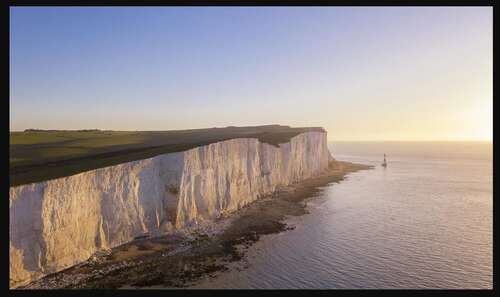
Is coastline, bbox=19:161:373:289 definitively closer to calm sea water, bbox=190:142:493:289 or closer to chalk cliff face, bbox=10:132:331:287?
chalk cliff face, bbox=10:132:331:287

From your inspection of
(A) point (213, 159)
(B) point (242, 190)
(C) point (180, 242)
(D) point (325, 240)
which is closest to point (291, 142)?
(B) point (242, 190)

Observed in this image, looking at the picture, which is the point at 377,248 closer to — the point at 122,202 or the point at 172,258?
the point at 172,258

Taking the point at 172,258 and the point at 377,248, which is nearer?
the point at 172,258

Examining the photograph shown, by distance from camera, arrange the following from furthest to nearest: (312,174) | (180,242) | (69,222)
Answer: (312,174) < (180,242) < (69,222)

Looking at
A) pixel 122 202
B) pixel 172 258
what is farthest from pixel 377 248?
pixel 122 202

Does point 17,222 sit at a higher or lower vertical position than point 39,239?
higher

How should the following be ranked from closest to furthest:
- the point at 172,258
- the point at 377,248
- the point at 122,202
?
the point at 172,258, the point at 122,202, the point at 377,248
